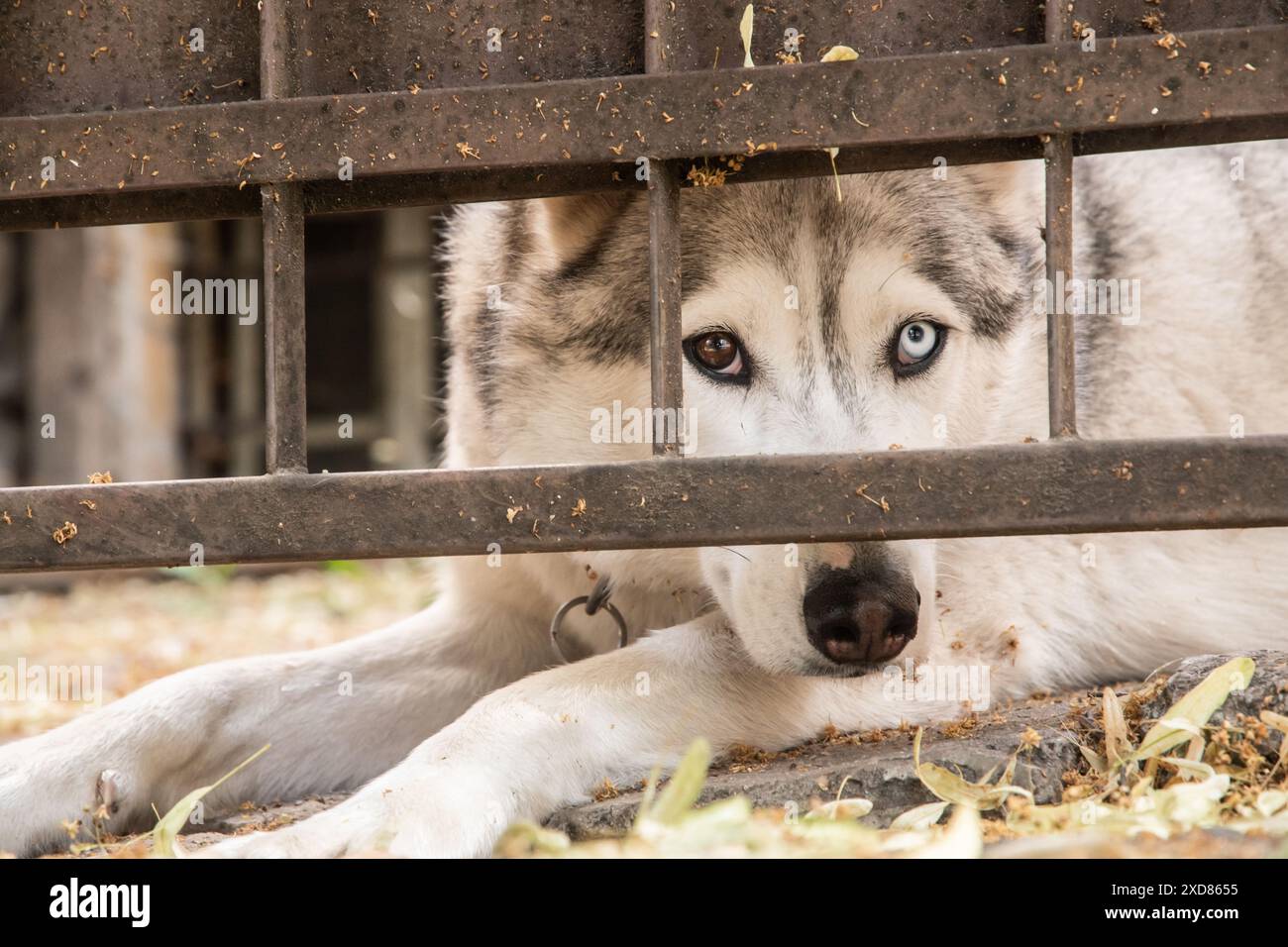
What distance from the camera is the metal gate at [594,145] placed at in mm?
1814

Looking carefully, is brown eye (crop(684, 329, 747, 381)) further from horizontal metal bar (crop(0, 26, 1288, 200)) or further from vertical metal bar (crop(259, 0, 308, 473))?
vertical metal bar (crop(259, 0, 308, 473))

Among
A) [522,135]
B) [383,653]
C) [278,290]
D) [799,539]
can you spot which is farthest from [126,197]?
[383,653]

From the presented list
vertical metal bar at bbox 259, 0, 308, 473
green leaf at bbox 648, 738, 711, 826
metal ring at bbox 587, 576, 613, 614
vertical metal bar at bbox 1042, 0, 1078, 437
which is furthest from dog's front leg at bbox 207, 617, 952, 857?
vertical metal bar at bbox 1042, 0, 1078, 437

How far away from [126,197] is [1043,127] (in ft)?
4.74

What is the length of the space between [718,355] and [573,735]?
31.9 inches

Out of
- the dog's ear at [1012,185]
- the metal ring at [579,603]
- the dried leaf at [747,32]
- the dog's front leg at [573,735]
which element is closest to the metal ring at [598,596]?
the metal ring at [579,603]

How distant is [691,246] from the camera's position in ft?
8.31

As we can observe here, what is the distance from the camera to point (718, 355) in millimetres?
2508

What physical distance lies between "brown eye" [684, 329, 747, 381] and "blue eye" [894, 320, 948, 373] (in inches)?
12.4

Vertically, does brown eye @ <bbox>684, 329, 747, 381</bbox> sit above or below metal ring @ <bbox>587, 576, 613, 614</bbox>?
above

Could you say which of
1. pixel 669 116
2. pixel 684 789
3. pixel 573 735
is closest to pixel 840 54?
pixel 669 116

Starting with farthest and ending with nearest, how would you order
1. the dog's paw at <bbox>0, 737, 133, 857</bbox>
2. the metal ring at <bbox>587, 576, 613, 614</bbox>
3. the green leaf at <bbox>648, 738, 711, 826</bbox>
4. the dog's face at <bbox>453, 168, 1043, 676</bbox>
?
1. the metal ring at <bbox>587, 576, 613, 614</bbox>
2. the dog's paw at <bbox>0, 737, 133, 857</bbox>
3. the dog's face at <bbox>453, 168, 1043, 676</bbox>
4. the green leaf at <bbox>648, 738, 711, 826</bbox>

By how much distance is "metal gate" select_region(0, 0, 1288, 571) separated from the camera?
1.81 metres

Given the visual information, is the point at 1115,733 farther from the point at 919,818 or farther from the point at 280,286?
the point at 280,286
